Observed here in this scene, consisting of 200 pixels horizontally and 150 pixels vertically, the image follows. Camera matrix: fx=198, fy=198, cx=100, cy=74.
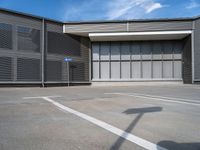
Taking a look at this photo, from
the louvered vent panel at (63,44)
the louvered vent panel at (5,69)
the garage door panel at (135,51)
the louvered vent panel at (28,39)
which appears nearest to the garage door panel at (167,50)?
the garage door panel at (135,51)

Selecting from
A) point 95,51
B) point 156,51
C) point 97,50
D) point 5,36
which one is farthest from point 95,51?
point 5,36

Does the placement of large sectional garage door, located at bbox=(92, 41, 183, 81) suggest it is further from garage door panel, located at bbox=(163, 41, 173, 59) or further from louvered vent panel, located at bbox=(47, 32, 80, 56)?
louvered vent panel, located at bbox=(47, 32, 80, 56)

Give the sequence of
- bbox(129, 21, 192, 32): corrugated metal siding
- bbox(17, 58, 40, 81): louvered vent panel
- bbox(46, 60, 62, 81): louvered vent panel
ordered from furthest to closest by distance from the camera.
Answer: bbox(129, 21, 192, 32): corrugated metal siding, bbox(46, 60, 62, 81): louvered vent panel, bbox(17, 58, 40, 81): louvered vent panel

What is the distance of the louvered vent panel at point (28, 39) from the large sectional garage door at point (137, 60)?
790 cm

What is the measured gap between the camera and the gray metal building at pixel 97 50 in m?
20.7

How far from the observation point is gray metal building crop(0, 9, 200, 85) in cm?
2070

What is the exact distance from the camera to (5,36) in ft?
65.6

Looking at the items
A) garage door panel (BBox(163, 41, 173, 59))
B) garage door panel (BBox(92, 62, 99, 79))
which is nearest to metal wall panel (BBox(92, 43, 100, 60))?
garage door panel (BBox(92, 62, 99, 79))

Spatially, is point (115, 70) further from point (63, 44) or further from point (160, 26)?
point (160, 26)

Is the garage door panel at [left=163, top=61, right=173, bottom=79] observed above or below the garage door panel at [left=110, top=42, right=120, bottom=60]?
below

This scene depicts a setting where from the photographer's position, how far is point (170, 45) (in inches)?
1043

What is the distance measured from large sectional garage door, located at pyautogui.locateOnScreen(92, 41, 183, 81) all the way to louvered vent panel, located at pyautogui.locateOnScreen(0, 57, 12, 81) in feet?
34.9

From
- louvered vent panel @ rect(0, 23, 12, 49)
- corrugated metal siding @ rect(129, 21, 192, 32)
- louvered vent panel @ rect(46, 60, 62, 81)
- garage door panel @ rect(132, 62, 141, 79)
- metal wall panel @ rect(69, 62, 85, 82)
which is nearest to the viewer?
louvered vent panel @ rect(0, 23, 12, 49)

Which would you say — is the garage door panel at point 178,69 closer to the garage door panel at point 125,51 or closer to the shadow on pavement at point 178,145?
the garage door panel at point 125,51
